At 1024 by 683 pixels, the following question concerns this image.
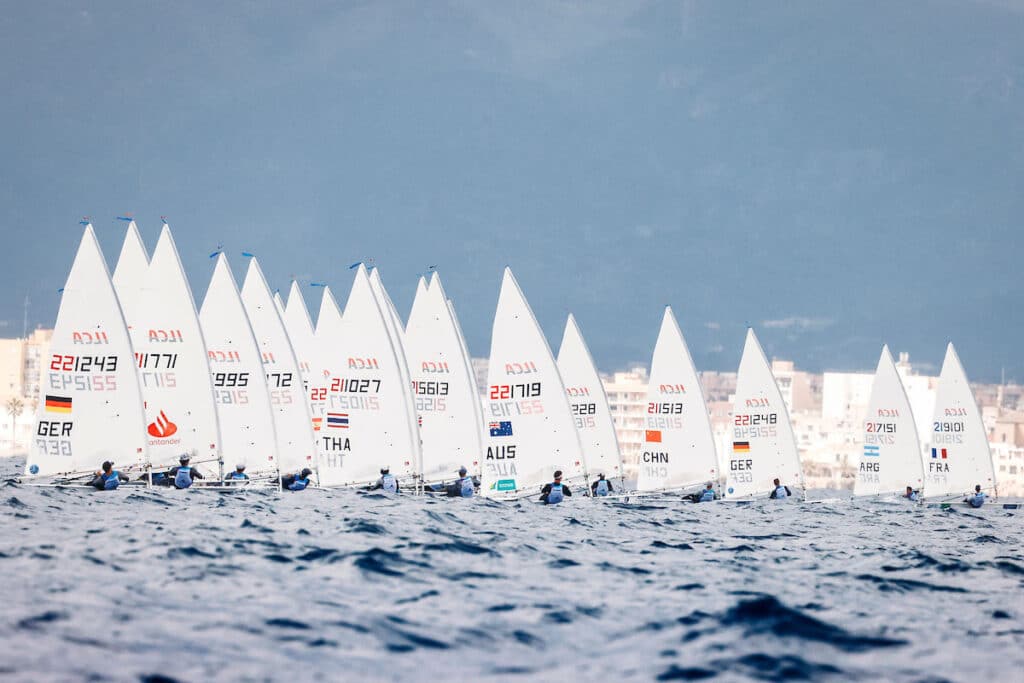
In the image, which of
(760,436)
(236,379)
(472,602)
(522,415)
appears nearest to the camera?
(472,602)

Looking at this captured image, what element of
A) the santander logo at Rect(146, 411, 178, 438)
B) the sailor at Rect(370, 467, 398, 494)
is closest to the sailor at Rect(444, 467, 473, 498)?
the sailor at Rect(370, 467, 398, 494)

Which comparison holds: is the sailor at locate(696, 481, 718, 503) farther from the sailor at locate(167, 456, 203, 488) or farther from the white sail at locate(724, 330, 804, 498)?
the sailor at locate(167, 456, 203, 488)

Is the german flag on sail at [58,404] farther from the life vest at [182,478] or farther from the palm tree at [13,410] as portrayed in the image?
the palm tree at [13,410]

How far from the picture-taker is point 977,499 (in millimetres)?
48438

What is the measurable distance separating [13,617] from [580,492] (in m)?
32.1

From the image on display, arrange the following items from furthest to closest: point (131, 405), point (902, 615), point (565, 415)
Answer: point (565, 415) < point (131, 405) < point (902, 615)

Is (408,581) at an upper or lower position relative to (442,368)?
lower

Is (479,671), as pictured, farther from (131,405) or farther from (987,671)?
(131,405)

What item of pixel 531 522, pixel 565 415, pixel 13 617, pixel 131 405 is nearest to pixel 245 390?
pixel 131 405

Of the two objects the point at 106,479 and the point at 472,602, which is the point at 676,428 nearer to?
the point at 106,479

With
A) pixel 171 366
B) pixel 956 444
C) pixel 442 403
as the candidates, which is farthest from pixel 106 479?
pixel 956 444

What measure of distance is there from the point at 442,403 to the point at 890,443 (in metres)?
23.7

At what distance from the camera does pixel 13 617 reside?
11633 millimetres

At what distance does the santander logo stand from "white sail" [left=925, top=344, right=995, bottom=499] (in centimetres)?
3306
